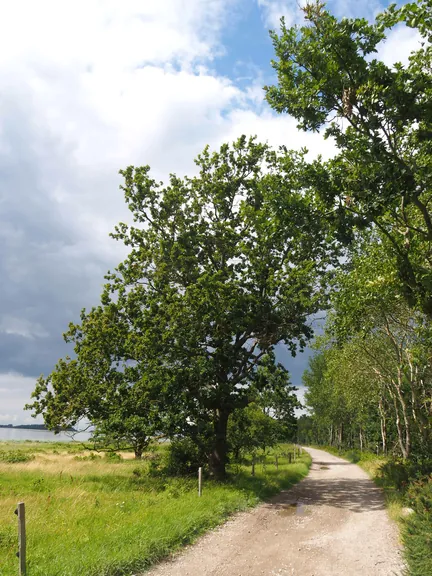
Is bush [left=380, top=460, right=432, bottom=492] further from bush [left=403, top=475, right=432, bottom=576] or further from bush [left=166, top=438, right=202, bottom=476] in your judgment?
bush [left=166, top=438, right=202, bottom=476]

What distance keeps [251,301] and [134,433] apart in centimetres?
871

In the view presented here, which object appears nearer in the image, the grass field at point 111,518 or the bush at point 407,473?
the grass field at point 111,518

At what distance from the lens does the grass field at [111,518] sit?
8180mm

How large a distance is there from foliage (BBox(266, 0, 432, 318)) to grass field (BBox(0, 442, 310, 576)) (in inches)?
340

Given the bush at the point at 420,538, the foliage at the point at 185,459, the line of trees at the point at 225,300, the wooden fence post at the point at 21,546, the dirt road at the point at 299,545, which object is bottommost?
the foliage at the point at 185,459

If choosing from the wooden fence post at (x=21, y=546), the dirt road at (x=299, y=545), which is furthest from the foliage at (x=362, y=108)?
the wooden fence post at (x=21, y=546)

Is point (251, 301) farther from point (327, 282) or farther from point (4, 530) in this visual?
point (4, 530)

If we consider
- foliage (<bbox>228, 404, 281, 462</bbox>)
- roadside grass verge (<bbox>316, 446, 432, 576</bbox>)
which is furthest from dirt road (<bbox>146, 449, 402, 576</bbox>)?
foliage (<bbox>228, 404, 281, 462</bbox>)

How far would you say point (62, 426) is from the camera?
22.1 metres

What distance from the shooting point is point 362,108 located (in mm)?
9914

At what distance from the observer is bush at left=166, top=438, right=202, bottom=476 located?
23234mm

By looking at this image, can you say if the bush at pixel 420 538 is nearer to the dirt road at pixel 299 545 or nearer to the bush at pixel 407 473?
the dirt road at pixel 299 545

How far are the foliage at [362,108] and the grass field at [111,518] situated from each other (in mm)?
8647

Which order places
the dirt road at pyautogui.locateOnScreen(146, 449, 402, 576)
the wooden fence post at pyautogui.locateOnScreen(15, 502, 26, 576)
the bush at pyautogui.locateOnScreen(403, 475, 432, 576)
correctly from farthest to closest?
the dirt road at pyautogui.locateOnScreen(146, 449, 402, 576), the bush at pyautogui.locateOnScreen(403, 475, 432, 576), the wooden fence post at pyautogui.locateOnScreen(15, 502, 26, 576)
